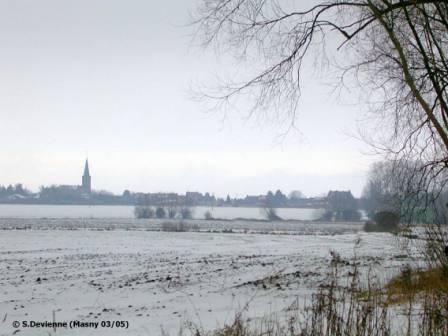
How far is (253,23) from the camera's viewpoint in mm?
8000

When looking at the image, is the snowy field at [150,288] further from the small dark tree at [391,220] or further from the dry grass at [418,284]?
the dry grass at [418,284]

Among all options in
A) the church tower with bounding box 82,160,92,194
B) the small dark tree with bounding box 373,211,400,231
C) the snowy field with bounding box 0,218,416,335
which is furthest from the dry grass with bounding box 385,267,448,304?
the church tower with bounding box 82,160,92,194

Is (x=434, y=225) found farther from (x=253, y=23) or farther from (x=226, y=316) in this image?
(x=253, y=23)

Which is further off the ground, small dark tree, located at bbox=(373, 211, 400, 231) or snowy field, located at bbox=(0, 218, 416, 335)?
small dark tree, located at bbox=(373, 211, 400, 231)

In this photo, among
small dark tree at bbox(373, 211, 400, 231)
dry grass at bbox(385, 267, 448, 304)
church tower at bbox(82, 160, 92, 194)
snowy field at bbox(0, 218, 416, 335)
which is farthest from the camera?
church tower at bbox(82, 160, 92, 194)

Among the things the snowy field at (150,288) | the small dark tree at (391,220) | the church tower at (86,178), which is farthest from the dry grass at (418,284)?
the church tower at (86,178)

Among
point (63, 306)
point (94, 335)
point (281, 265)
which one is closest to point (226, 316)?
point (94, 335)

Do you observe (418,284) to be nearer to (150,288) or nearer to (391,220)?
(391,220)

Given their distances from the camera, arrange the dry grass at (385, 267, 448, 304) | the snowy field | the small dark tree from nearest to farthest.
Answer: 1. the dry grass at (385, 267, 448, 304)
2. the snowy field
3. the small dark tree

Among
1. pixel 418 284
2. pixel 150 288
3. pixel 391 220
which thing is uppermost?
pixel 391 220

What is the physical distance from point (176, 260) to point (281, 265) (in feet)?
15.7

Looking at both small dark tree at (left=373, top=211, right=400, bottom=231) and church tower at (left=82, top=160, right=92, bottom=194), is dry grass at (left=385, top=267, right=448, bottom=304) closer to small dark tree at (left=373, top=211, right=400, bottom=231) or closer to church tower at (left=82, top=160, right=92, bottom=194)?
small dark tree at (left=373, top=211, right=400, bottom=231)

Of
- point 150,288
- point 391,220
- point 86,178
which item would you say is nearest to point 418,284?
point 391,220

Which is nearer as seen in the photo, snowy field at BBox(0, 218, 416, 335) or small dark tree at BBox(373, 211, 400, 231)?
snowy field at BBox(0, 218, 416, 335)
